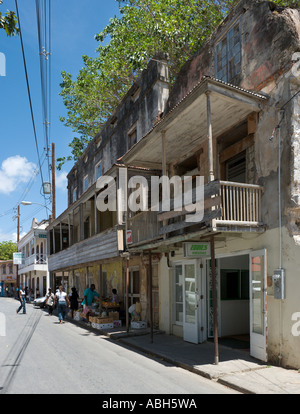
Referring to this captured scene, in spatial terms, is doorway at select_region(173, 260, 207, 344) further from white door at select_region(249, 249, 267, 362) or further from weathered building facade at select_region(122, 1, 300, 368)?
white door at select_region(249, 249, 267, 362)

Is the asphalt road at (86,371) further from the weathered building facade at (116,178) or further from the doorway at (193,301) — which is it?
the weathered building facade at (116,178)

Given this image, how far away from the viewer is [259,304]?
8.62 metres

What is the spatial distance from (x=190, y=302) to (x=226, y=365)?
3.21 meters

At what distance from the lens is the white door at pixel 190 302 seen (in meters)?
10.9

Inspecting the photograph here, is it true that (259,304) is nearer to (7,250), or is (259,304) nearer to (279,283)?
(279,283)

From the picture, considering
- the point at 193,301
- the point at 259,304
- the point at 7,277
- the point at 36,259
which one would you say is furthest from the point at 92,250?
the point at 7,277

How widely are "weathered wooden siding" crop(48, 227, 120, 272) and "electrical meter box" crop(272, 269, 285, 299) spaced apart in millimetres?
6788

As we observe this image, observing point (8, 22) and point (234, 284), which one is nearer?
point (8, 22)

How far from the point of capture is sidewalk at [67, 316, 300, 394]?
667 centimetres

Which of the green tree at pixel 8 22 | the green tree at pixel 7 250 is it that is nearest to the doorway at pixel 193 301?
the green tree at pixel 8 22

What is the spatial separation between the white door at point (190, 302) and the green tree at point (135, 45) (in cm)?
1106

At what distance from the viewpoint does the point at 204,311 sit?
438 inches
